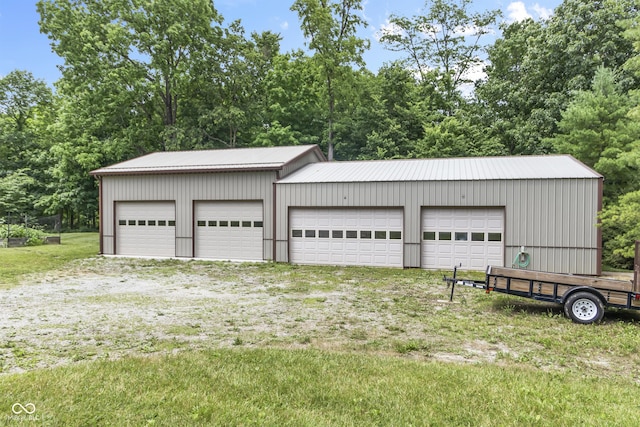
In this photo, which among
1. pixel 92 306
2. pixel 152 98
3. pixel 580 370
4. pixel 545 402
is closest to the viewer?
pixel 545 402

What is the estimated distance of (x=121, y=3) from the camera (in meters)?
26.4

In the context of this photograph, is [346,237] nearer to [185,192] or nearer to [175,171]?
[185,192]

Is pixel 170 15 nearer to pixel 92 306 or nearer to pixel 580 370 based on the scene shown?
pixel 92 306

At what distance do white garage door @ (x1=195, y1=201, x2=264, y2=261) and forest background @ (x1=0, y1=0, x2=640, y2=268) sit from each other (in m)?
12.7

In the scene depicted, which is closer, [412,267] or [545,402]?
[545,402]

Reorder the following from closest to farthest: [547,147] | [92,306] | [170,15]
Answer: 1. [92,306]
2. [547,147]
3. [170,15]

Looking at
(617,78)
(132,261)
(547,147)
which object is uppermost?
(617,78)

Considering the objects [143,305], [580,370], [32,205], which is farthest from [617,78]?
[32,205]

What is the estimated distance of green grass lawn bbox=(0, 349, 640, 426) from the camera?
3.34 metres

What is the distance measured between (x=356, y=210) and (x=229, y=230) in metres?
5.30

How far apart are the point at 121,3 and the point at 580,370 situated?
31583mm

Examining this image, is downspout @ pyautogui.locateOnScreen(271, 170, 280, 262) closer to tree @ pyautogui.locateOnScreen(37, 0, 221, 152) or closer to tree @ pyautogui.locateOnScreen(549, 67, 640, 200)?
tree @ pyautogui.locateOnScreen(549, 67, 640, 200)

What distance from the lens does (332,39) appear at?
2912 centimetres

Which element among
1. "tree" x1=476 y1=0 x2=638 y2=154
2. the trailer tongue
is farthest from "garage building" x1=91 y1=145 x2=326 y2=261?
"tree" x1=476 y1=0 x2=638 y2=154
